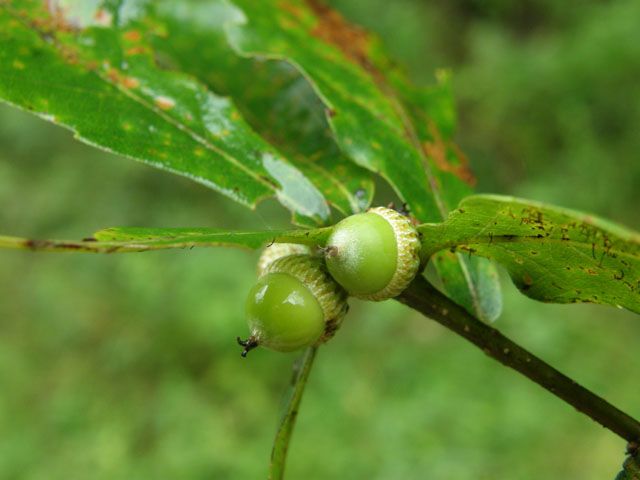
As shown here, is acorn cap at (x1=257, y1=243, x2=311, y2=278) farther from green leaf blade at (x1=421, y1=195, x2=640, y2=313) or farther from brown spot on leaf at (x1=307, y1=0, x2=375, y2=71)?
brown spot on leaf at (x1=307, y1=0, x2=375, y2=71)

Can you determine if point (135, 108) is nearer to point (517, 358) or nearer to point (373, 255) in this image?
point (373, 255)

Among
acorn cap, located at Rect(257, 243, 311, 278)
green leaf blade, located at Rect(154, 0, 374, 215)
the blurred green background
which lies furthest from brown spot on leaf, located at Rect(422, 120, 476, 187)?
the blurred green background

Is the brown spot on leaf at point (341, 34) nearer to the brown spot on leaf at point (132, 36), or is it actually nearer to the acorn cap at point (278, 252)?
the brown spot on leaf at point (132, 36)

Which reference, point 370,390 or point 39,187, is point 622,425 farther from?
point 39,187

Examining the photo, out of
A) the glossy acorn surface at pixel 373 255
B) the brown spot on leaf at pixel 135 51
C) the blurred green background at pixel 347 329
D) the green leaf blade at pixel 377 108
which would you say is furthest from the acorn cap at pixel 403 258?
the blurred green background at pixel 347 329

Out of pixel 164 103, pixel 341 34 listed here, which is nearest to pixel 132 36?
pixel 164 103

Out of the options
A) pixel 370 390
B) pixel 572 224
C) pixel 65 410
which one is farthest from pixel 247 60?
pixel 65 410

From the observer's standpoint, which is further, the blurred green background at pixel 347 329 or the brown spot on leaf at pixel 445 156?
the blurred green background at pixel 347 329
